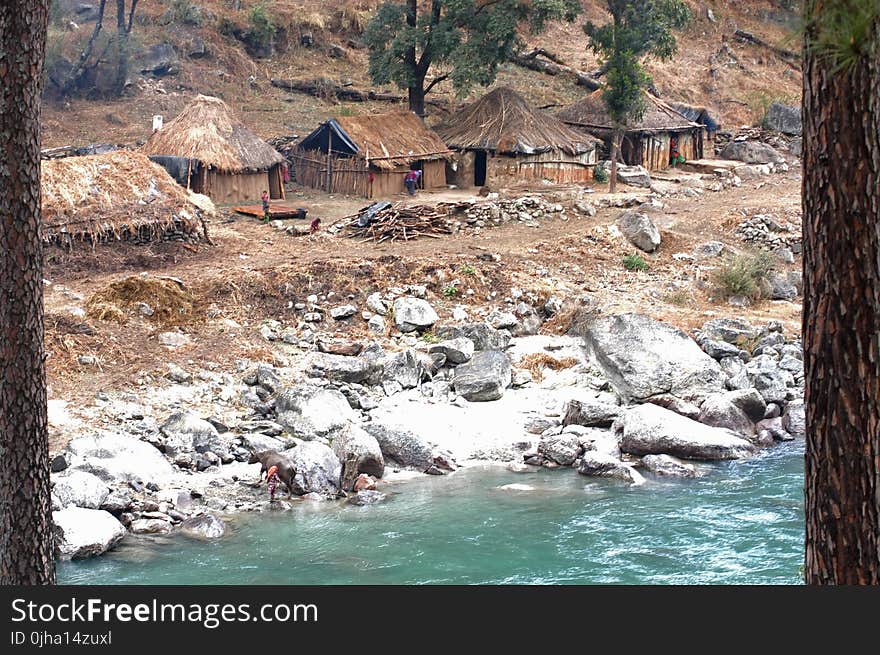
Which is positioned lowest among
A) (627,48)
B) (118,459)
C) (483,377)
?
(118,459)

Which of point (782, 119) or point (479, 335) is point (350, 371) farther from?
point (782, 119)

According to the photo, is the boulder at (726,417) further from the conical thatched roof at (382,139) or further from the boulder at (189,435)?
the conical thatched roof at (382,139)

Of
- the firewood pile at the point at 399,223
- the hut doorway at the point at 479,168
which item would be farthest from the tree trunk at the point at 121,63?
the firewood pile at the point at 399,223

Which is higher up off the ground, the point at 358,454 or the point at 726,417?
the point at 726,417

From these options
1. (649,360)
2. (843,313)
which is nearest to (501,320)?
(649,360)

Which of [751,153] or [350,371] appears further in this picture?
[751,153]

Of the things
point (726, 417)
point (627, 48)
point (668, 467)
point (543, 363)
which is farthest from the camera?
point (627, 48)

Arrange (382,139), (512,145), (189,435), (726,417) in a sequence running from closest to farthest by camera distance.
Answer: (189,435) → (726,417) → (382,139) → (512,145)

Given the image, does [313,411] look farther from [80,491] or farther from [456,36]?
[456,36]

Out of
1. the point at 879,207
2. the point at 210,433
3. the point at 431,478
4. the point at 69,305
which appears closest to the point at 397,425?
the point at 431,478

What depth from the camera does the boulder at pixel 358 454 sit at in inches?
501

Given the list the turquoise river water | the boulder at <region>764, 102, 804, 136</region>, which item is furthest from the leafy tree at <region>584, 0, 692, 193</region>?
the turquoise river water

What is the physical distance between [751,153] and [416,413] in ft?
Result: 69.9

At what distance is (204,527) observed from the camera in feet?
36.9
